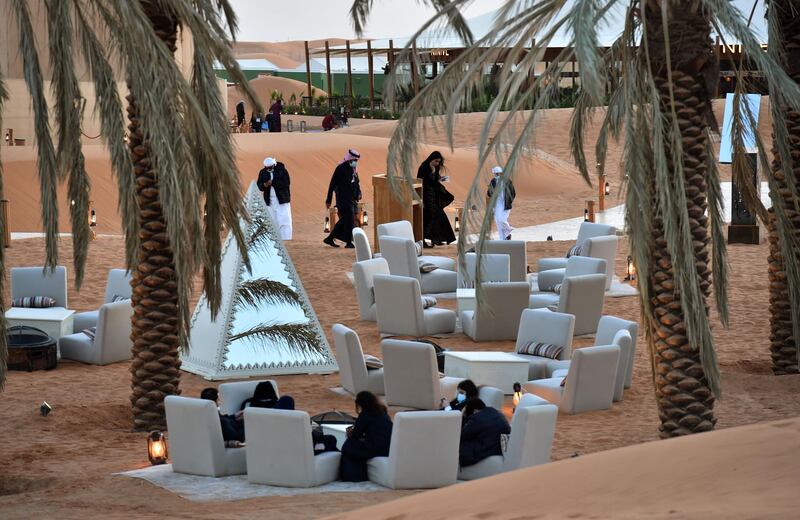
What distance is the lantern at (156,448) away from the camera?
10.8 m

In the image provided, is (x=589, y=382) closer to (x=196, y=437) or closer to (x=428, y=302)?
(x=196, y=437)

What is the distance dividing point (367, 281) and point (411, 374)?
4.74m

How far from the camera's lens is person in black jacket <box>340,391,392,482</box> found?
33.0 feet

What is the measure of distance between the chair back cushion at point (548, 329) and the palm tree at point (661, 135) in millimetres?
3039

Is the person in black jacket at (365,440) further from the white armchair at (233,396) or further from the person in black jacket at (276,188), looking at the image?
the person in black jacket at (276,188)

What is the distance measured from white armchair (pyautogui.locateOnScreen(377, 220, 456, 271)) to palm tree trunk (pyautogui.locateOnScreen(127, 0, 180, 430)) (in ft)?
23.5

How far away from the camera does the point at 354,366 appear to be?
1325 centimetres

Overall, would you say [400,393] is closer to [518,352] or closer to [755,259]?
[518,352]

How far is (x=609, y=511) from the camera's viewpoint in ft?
17.7

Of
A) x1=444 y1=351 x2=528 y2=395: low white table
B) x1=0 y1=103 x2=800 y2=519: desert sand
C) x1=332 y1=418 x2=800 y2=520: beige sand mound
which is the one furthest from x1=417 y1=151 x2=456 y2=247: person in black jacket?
x1=332 y1=418 x2=800 y2=520: beige sand mound

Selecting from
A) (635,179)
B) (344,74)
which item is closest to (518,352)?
(635,179)

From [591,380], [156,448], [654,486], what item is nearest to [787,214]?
[591,380]

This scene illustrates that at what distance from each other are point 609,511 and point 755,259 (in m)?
17.7

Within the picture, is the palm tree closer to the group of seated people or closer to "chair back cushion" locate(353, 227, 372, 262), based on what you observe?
the group of seated people
